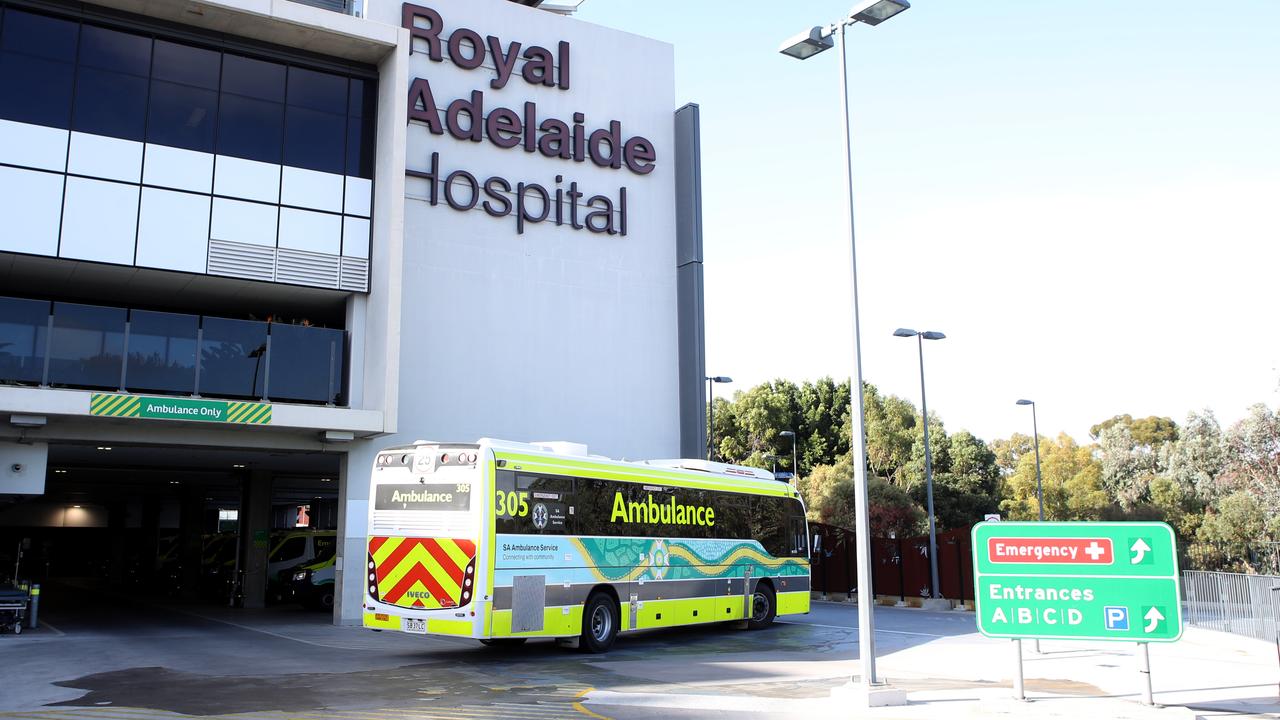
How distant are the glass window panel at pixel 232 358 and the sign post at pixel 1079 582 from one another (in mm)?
15822

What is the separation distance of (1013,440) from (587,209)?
7655 centimetres

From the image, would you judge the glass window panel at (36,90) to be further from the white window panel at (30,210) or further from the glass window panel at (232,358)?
the glass window panel at (232,358)

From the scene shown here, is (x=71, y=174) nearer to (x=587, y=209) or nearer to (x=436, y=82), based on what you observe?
(x=436, y=82)

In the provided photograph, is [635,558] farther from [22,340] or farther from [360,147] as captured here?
[22,340]

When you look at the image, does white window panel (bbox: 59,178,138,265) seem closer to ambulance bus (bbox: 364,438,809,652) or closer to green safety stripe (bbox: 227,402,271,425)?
green safety stripe (bbox: 227,402,271,425)

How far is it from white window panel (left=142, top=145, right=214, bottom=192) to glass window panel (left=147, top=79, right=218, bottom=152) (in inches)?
7.4

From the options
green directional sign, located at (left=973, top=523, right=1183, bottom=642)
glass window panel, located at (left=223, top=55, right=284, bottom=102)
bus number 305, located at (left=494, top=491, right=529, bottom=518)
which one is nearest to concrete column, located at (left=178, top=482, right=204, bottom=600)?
glass window panel, located at (left=223, top=55, right=284, bottom=102)

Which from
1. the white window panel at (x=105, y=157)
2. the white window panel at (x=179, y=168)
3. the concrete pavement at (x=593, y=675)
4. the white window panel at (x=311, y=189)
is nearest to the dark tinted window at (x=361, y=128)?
the white window panel at (x=311, y=189)

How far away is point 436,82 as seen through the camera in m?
27.3

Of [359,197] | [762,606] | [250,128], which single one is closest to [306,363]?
[359,197]

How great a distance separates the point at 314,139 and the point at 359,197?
5.55 ft

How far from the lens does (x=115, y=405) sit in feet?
65.8

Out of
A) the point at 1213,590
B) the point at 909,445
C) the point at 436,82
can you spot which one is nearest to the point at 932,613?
the point at 1213,590

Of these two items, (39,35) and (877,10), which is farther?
(39,35)
